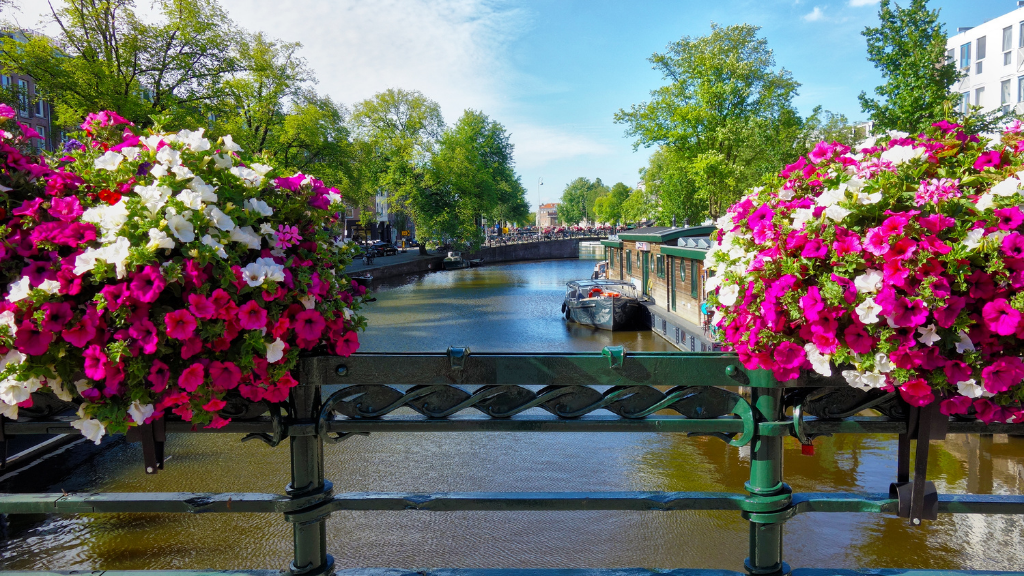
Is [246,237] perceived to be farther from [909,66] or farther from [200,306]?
[909,66]

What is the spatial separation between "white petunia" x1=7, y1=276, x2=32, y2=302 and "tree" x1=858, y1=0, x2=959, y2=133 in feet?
71.9

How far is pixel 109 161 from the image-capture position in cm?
202

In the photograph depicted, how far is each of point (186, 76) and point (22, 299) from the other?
81.4 feet

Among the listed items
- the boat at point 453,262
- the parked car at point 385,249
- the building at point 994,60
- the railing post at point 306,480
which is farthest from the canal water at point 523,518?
the parked car at point 385,249

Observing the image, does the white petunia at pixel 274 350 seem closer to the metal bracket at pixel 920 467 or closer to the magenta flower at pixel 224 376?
the magenta flower at pixel 224 376

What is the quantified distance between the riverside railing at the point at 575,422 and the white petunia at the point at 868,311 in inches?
9.4

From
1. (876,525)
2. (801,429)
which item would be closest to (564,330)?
(876,525)

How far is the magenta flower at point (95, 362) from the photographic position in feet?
6.00

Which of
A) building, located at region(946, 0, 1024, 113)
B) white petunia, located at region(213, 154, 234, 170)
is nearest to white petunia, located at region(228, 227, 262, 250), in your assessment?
white petunia, located at region(213, 154, 234, 170)

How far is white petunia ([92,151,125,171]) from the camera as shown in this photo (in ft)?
6.62

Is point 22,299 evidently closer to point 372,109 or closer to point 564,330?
point 564,330

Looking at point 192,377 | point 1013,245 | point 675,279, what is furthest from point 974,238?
point 675,279

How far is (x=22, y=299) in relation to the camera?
185 centimetres

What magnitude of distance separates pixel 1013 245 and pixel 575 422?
47.9 inches
